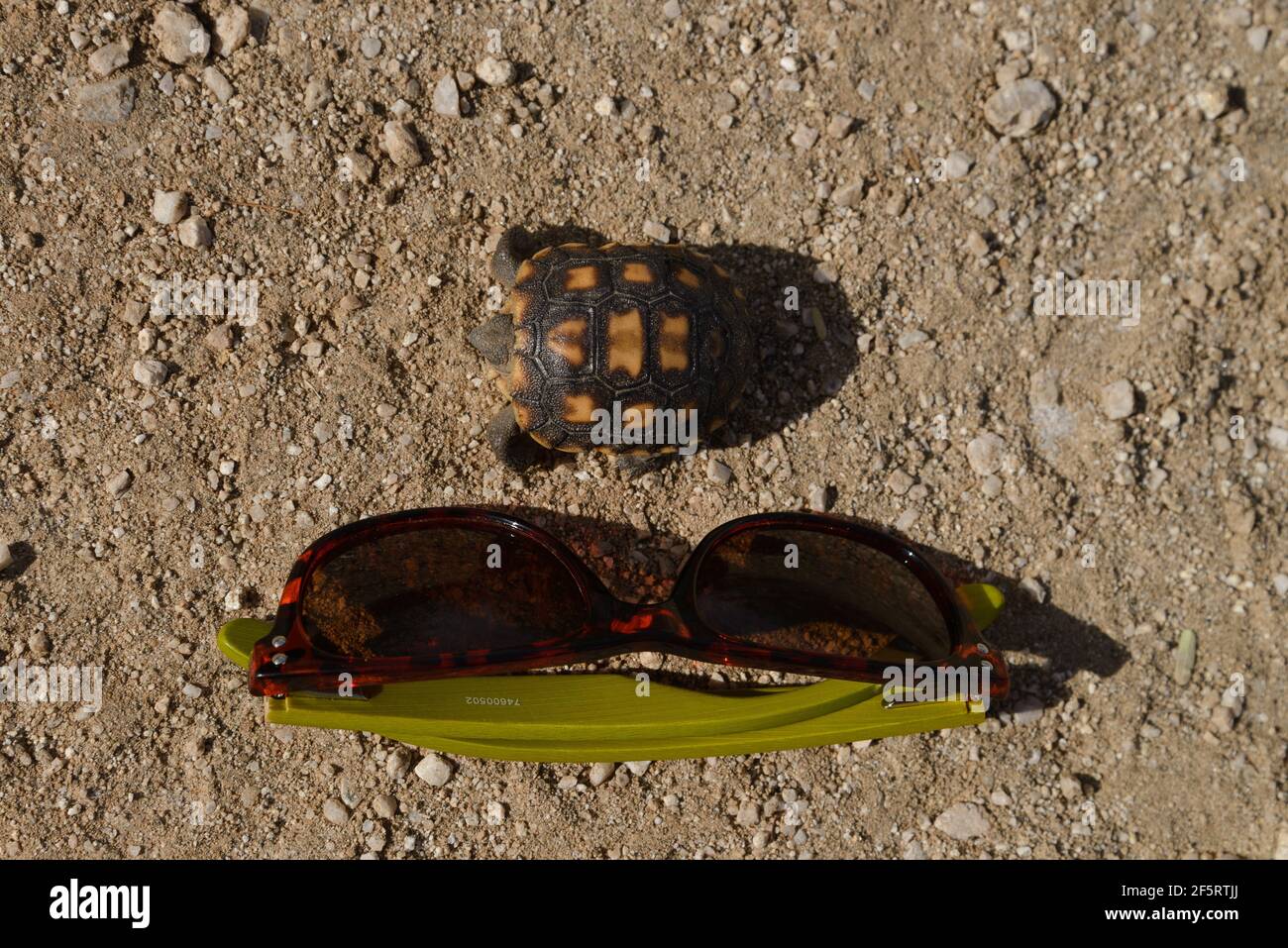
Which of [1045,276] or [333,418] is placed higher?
[1045,276]

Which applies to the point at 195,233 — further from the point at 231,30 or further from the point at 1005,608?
the point at 1005,608

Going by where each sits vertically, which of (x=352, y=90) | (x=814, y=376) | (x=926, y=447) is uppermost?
(x=352, y=90)

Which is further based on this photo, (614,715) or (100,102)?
(100,102)

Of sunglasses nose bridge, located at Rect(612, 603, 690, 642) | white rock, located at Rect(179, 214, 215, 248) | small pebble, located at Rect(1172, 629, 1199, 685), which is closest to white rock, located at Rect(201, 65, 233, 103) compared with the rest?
white rock, located at Rect(179, 214, 215, 248)

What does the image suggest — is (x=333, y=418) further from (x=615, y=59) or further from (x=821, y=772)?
(x=821, y=772)

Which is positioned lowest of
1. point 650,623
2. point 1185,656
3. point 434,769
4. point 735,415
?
point 434,769

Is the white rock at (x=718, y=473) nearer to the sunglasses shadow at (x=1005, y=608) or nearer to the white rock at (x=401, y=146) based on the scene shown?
the sunglasses shadow at (x=1005, y=608)

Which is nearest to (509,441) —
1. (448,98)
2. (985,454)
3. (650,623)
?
(650,623)

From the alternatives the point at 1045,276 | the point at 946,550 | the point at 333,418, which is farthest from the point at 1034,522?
the point at 333,418
